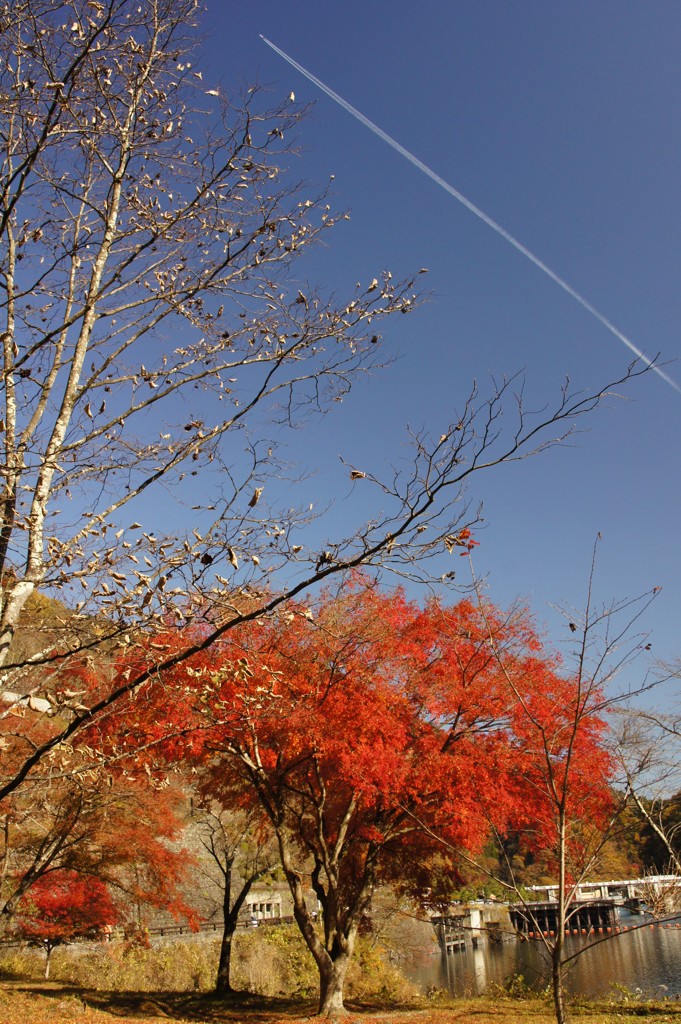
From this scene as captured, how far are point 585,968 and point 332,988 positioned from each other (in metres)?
21.3

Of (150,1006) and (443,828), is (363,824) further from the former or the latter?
(150,1006)

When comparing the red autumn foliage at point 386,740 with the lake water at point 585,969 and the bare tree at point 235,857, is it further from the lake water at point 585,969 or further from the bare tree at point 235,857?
the lake water at point 585,969

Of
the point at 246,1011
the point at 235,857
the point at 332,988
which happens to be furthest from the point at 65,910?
the point at 332,988

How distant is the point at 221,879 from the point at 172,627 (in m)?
34.8

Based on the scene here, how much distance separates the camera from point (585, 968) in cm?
2747

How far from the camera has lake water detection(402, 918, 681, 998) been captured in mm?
21139

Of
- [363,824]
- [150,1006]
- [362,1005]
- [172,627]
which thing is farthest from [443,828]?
[172,627]

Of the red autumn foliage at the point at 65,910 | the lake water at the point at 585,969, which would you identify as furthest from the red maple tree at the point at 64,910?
the lake water at the point at 585,969

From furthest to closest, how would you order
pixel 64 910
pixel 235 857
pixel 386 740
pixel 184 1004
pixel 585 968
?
1. pixel 585 968
2. pixel 235 857
3. pixel 64 910
4. pixel 184 1004
5. pixel 386 740

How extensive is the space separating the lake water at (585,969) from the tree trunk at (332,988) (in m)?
7.15

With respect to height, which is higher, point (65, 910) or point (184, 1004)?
point (65, 910)

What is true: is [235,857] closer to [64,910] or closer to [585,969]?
[64,910]

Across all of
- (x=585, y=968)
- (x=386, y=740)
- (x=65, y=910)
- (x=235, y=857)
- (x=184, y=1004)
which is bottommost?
(x=585, y=968)

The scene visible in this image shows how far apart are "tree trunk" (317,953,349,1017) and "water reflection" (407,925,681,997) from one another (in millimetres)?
5949
